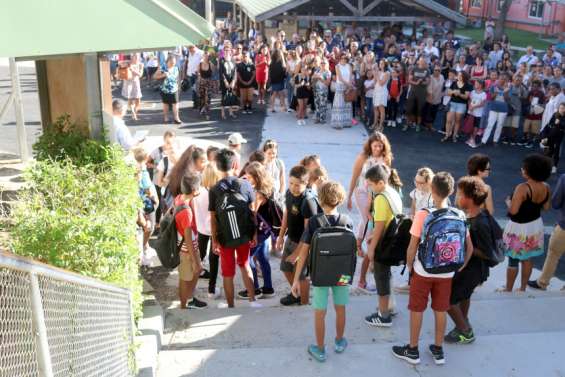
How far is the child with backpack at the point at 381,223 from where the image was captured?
5398 mm

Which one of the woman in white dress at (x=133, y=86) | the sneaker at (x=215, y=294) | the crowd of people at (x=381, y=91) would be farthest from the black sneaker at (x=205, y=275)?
the woman in white dress at (x=133, y=86)

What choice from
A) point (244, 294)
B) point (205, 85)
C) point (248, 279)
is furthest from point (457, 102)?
point (248, 279)

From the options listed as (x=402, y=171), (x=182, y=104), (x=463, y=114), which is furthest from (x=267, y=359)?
(x=182, y=104)

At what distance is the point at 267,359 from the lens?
480cm

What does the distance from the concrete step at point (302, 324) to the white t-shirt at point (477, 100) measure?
26.2ft

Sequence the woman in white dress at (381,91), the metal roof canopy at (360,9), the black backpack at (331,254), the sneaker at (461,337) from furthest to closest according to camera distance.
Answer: the metal roof canopy at (360,9) < the woman in white dress at (381,91) < the sneaker at (461,337) < the black backpack at (331,254)

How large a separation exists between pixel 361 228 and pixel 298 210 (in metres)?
1.42

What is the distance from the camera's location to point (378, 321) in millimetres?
5578

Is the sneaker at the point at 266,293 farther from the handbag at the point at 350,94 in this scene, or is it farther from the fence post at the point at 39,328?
the handbag at the point at 350,94

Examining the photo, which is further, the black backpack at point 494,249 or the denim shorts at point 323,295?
the black backpack at point 494,249

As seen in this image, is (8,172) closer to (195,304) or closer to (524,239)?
(195,304)

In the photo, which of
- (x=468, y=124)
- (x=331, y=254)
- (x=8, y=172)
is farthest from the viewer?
(x=468, y=124)

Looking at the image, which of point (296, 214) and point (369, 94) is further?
point (369, 94)

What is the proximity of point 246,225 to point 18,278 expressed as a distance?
3.54 meters
